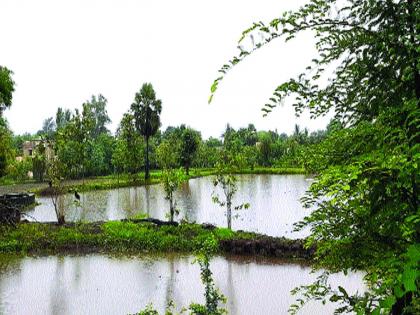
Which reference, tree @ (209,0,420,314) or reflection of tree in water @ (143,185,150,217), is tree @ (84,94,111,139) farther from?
tree @ (209,0,420,314)

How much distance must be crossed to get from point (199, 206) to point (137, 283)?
12580 millimetres

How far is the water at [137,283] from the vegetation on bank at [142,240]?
632 millimetres

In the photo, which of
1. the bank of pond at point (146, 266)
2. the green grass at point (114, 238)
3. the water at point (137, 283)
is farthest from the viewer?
the green grass at point (114, 238)

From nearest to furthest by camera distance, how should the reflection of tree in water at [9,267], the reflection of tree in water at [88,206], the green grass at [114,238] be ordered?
the reflection of tree in water at [9,267] → the green grass at [114,238] → the reflection of tree in water at [88,206]

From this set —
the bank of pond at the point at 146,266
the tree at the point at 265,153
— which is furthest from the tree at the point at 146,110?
the bank of pond at the point at 146,266

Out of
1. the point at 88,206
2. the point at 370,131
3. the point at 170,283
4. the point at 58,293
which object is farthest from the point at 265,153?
the point at 370,131

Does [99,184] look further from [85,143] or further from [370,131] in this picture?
[370,131]

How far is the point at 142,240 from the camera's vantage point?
49.2ft

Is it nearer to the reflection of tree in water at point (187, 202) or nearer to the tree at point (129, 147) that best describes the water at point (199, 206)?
the reflection of tree in water at point (187, 202)

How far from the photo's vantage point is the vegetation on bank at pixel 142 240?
13938mm

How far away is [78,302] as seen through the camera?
1032cm

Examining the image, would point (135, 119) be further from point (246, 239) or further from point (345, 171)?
point (345, 171)

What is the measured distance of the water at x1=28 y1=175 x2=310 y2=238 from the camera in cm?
1908

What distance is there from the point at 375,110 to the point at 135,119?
3843 cm
